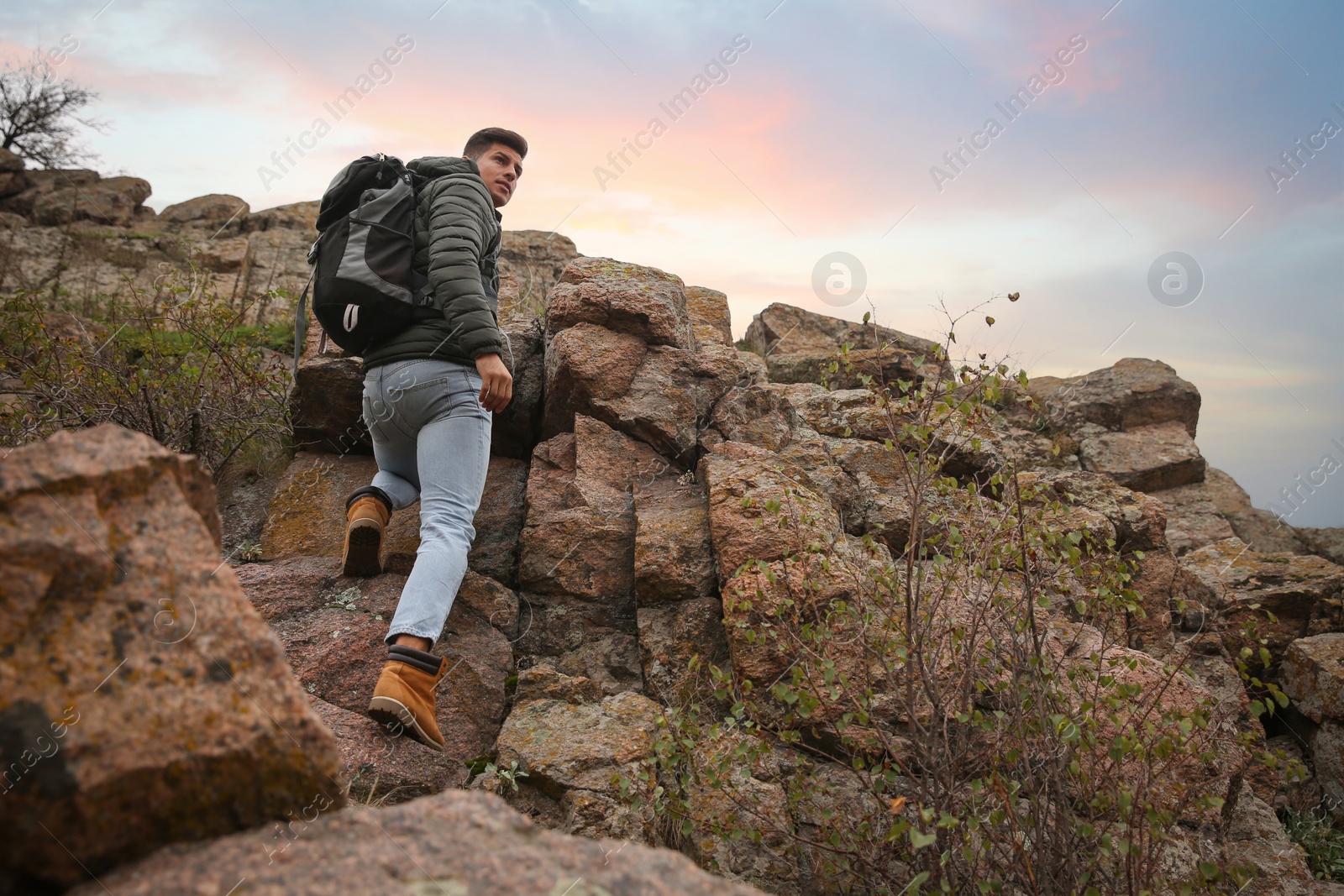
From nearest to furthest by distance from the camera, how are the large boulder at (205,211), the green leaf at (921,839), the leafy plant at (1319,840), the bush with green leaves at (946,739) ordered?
the green leaf at (921,839) < the bush with green leaves at (946,739) < the leafy plant at (1319,840) < the large boulder at (205,211)

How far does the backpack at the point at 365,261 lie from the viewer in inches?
153

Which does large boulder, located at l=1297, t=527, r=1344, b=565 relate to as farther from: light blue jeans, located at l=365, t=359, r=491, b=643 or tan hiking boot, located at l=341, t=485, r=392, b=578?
tan hiking boot, located at l=341, t=485, r=392, b=578

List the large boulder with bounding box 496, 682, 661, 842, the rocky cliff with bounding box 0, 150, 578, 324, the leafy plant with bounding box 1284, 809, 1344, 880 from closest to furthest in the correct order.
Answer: the large boulder with bounding box 496, 682, 661, 842 < the leafy plant with bounding box 1284, 809, 1344, 880 < the rocky cliff with bounding box 0, 150, 578, 324

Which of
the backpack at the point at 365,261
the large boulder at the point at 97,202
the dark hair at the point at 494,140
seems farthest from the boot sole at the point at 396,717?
the large boulder at the point at 97,202

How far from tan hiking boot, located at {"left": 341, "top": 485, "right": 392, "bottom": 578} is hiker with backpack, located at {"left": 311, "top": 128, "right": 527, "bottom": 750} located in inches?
15.5

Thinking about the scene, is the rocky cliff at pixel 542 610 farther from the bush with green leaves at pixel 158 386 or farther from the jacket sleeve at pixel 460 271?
the jacket sleeve at pixel 460 271

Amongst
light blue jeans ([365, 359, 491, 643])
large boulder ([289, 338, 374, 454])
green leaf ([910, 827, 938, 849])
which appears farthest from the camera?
large boulder ([289, 338, 374, 454])

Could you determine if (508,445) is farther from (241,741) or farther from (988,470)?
(241,741)

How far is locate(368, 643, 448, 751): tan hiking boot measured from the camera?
133 inches

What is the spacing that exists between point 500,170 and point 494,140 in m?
0.20

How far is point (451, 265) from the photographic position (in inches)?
153

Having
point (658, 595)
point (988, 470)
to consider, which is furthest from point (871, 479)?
point (658, 595)

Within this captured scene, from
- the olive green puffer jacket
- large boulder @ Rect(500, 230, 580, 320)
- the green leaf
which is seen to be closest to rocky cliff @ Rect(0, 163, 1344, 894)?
the green leaf

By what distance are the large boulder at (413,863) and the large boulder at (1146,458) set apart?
783 centimetres
